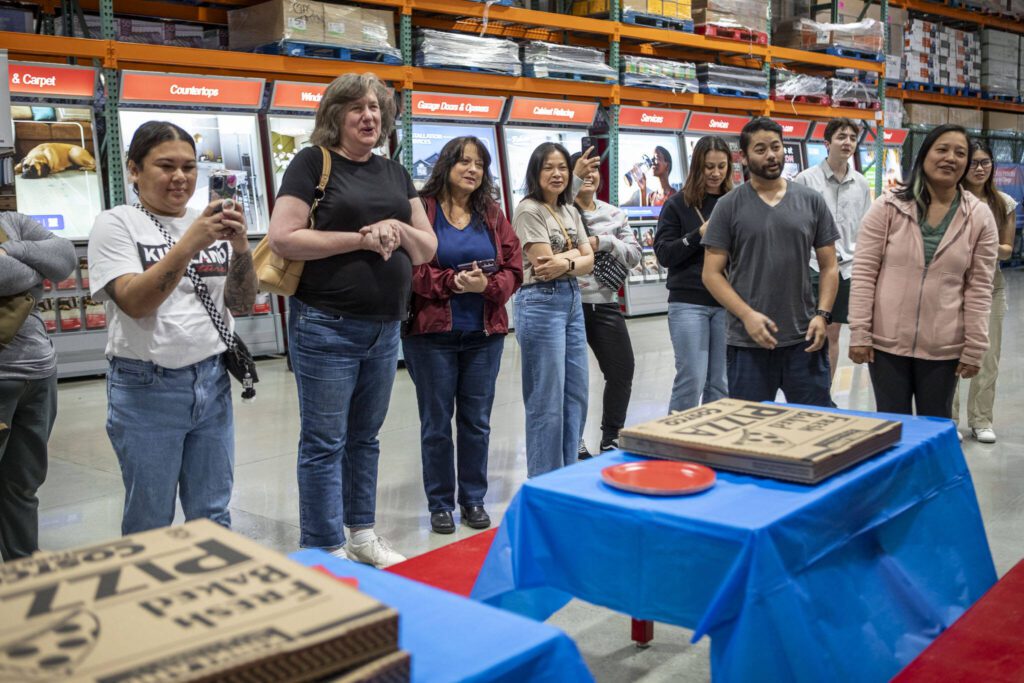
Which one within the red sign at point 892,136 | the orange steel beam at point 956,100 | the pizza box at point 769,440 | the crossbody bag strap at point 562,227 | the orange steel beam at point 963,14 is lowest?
the pizza box at point 769,440

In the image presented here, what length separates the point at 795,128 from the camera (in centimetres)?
1228

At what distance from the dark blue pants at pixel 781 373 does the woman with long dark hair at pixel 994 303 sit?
77.5 inches

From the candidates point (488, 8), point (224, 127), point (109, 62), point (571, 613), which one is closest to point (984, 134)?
point (488, 8)

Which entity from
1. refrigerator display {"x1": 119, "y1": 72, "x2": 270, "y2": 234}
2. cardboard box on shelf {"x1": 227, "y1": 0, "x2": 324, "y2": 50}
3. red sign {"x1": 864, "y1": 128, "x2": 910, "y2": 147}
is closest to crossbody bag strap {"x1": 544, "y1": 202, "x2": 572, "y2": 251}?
refrigerator display {"x1": 119, "y1": 72, "x2": 270, "y2": 234}

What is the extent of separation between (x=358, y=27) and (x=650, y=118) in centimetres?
385

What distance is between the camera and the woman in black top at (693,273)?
14.3 feet

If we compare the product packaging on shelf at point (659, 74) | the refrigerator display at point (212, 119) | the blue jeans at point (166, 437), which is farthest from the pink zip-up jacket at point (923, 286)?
the product packaging on shelf at point (659, 74)

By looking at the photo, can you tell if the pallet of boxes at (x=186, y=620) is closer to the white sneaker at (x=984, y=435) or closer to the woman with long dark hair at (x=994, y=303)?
the woman with long dark hair at (x=994, y=303)

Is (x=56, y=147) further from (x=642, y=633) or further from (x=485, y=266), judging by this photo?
(x=642, y=633)

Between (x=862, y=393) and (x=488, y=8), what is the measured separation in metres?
4.50

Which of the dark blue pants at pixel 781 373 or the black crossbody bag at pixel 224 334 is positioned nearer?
the black crossbody bag at pixel 224 334

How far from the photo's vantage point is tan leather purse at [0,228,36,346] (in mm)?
2807

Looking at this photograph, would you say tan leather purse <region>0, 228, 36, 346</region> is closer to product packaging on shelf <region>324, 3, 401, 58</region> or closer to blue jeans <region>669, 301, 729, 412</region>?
blue jeans <region>669, 301, 729, 412</region>

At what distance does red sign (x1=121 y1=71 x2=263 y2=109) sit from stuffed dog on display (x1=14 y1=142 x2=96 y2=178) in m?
0.51
